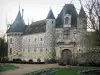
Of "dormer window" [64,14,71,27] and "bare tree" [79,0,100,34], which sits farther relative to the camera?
"dormer window" [64,14,71,27]

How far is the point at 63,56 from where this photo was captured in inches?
1331

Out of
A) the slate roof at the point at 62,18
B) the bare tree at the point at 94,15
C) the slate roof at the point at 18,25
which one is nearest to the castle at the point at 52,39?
the slate roof at the point at 62,18

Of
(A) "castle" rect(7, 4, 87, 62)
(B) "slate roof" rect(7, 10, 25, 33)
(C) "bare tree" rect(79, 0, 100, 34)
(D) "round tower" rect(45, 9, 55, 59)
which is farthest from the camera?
(B) "slate roof" rect(7, 10, 25, 33)

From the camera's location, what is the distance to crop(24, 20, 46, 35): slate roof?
36162 millimetres

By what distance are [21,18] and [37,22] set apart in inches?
152

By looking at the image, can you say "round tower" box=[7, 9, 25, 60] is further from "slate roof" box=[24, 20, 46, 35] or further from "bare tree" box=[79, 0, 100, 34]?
"bare tree" box=[79, 0, 100, 34]

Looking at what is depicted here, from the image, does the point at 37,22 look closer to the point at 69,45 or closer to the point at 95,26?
the point at 69,45

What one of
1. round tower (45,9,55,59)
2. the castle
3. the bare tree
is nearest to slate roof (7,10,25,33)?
the castle

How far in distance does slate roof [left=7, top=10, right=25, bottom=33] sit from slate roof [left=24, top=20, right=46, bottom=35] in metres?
1.16

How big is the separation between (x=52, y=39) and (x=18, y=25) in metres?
9.12

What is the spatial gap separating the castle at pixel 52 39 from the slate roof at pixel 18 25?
1376 mm

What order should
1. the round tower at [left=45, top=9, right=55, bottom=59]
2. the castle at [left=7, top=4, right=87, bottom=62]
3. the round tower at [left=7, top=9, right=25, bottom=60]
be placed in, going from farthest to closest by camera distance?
the round tower at [left=7, top=9, right=25, bottom=60] → the round tower at [left=45, top=9, right=55, bottom=59] → the castle at [left=7, top=4, right=87, bottom=62]

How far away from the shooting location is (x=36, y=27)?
38.2 meters

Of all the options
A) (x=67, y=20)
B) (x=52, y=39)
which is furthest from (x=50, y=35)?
(x=67, y=20)
